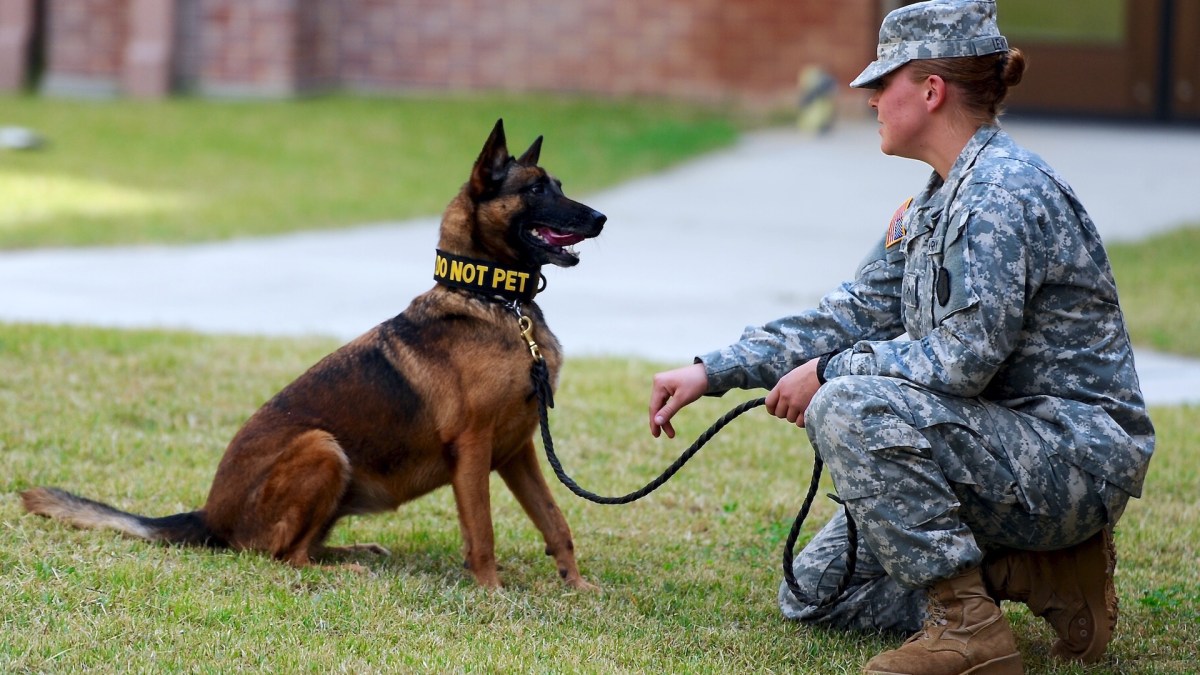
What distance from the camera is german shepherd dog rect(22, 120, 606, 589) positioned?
405 cm

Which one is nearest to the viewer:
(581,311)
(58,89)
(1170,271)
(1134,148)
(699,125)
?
(581,311)

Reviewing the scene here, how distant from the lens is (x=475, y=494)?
4.03 m

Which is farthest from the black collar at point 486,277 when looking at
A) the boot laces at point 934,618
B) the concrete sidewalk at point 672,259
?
the concrete sidewalk at point 672,259

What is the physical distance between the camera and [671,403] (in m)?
3.69

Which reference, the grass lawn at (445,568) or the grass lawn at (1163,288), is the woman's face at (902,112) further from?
the grass lawn at (1163,288)

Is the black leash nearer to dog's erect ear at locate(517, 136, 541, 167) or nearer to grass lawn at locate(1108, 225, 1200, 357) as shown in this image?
dog's erect ear at locate(517, 136, 541, 167)

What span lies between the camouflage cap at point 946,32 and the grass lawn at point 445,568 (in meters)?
1.57

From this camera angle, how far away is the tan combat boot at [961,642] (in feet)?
10.9

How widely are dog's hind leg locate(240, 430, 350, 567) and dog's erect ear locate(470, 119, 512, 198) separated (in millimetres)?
876

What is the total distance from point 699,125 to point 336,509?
1165cm

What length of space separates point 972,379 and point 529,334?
1.41m

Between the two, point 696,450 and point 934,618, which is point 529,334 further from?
point 934,618

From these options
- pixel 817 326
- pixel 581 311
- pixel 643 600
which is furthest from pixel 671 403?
pixel 581 311

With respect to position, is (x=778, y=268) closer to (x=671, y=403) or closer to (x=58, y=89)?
(x=671, y=403)
